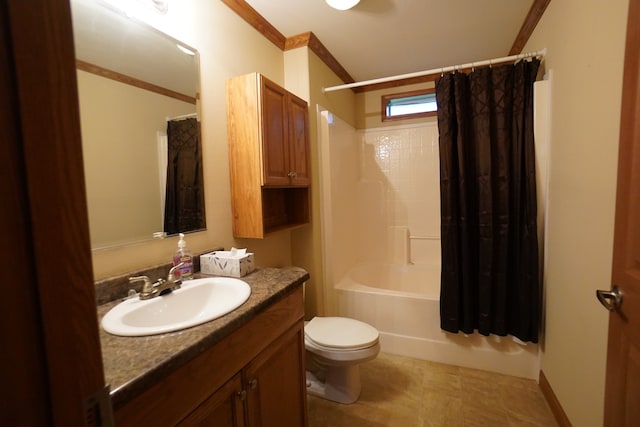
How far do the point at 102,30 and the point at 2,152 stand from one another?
1.14 metres

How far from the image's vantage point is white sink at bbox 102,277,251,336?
2.77ft

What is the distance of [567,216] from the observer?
1.49 meters

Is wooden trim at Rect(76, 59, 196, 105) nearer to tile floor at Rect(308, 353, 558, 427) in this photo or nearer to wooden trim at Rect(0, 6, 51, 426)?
wooden trim at Rect(0, 6, 51, 426)

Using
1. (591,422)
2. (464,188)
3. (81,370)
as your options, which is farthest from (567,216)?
(81,370)

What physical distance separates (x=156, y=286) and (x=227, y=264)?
31 cm

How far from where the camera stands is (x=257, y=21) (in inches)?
72.4

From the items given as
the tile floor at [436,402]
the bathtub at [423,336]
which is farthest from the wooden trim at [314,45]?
the tile floor at [436,402]

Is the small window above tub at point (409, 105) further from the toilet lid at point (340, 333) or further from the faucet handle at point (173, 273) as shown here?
the faucet handle at point (173, 273)

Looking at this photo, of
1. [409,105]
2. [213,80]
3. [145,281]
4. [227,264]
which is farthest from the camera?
[409,105]

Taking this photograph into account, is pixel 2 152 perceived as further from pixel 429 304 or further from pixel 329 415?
pixel 429 304

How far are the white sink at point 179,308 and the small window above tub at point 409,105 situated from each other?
249 centimetres

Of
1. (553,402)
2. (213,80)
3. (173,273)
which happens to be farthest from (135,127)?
(553,402)

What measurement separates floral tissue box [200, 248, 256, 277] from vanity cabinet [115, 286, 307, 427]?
10.6 inches

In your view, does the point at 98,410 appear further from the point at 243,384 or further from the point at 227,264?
the point at 227,264
